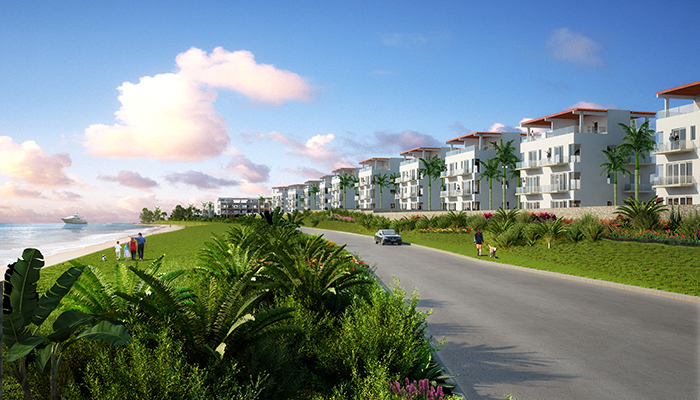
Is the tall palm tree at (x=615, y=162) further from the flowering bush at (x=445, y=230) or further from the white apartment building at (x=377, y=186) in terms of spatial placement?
the white apartment building at (x=377, y=186)

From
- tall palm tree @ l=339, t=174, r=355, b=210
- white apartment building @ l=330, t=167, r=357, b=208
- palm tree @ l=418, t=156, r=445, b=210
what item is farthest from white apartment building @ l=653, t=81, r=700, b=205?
white apartment building @ l=330, t=167, r=357, b=208

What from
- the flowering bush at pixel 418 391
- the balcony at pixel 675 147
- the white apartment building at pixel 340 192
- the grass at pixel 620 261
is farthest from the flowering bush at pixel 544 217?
the white apartment building at pixel 340 192

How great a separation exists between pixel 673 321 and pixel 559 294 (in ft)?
10.4

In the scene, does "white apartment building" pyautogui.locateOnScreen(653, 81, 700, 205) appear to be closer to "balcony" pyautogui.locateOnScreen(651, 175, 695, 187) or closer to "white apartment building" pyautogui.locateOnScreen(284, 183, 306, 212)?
"balcony" pyautogui.locateOnScreen(651, 175, 695, 187)

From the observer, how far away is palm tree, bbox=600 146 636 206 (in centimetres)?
4950

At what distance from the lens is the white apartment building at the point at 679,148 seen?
135ft

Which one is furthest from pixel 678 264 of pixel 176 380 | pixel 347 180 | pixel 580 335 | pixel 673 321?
pixel 347 180

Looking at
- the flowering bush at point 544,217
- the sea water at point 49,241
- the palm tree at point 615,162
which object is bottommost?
the sea water at point 49,241

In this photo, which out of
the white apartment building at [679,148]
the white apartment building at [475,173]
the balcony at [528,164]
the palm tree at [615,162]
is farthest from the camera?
the white apartment building at [475,173]

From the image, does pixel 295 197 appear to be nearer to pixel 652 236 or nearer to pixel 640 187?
pixel 640 187

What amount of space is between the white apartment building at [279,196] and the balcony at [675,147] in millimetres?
149752

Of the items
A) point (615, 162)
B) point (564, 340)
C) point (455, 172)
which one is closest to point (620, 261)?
point (564, 340)

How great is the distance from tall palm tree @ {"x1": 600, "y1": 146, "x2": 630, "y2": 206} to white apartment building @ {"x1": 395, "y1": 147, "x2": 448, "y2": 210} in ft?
131

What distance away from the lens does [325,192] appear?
14300 cm
